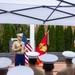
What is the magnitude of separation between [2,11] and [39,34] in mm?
13376

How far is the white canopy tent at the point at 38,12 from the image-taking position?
4.85m

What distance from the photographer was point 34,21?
6000mm

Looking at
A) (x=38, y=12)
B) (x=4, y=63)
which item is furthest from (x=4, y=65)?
(x=38, y=12)

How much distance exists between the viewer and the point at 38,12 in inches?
220

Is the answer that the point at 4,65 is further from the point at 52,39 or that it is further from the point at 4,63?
the point at 52,39

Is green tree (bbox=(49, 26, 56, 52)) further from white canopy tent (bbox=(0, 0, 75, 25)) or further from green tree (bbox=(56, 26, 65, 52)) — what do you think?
white canopy tent (bbox=(0, 0, 75, 25))

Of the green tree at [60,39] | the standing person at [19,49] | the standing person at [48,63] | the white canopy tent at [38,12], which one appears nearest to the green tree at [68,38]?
the green tree at [60,39]

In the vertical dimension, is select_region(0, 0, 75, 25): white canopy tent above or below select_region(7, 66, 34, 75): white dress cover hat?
above

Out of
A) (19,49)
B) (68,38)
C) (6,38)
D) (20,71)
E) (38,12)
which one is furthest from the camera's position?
(68,38)

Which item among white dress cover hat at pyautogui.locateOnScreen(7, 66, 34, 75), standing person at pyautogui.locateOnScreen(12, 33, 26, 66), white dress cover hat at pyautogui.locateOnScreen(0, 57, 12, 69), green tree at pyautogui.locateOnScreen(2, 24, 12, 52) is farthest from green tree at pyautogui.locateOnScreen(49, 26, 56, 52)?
white dress cover hat at pyautogui.locateOnScreen(7, 66, 34, 75)

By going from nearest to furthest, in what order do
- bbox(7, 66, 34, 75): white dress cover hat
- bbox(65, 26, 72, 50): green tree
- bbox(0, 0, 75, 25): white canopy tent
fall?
bbox(7, 66, 34, 75): white dress cover hat → bbox(0, 0, 75, 25): white canopy tent → bbox(65, 26, 72, 50): green tree

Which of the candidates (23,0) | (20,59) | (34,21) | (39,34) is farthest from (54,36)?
(23,0)

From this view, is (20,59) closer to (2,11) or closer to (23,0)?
(2,11)

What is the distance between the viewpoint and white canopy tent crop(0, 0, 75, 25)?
485 cm
